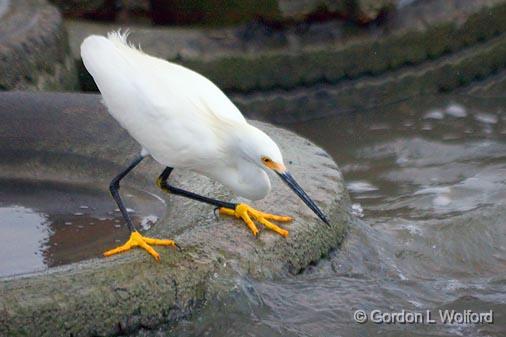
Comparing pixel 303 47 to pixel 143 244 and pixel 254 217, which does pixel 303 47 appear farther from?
pixel 143 244

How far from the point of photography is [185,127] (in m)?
3.35

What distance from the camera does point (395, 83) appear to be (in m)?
6.55

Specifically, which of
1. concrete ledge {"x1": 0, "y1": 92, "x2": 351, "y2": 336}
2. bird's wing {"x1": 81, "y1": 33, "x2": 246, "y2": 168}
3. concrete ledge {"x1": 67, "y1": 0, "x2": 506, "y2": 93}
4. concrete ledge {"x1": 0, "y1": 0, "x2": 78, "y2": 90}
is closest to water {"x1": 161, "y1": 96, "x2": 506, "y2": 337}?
concrete ledge {"x1": 0, "y1": 92, "x2": 351, "y2": 336}

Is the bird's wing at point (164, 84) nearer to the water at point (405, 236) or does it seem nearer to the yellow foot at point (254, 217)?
the yellow foot at point (254, 217)

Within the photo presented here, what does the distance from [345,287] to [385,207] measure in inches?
60.5

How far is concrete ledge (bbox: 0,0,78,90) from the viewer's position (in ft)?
16.8

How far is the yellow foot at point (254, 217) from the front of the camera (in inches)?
140

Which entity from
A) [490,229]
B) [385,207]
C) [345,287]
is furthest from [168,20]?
[345,287]

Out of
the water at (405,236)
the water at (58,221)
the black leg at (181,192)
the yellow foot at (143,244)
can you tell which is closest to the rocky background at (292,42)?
the water at (405,236)

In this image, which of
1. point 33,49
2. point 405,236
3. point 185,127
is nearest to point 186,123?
point 185,127

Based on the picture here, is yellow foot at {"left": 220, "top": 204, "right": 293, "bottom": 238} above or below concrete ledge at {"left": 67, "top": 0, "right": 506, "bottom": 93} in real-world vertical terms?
above

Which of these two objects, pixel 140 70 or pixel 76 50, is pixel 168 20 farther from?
pixel 140 70

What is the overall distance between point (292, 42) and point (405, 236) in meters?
2.20

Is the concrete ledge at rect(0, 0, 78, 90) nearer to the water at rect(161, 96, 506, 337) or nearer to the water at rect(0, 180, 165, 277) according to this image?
the water at rect(0, 180, 165, 277)
